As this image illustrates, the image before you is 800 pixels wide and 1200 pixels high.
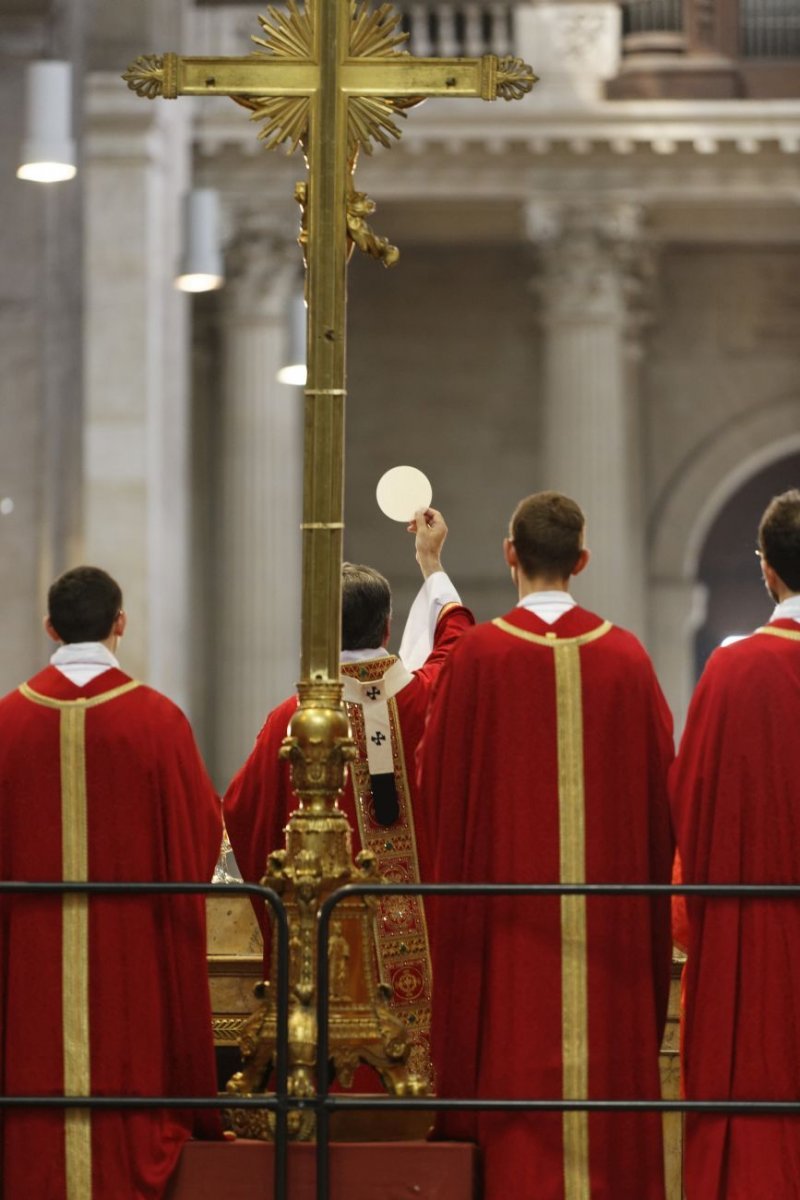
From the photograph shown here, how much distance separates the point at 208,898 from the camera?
5.67 metres

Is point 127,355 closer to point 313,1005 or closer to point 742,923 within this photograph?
point 313,1005

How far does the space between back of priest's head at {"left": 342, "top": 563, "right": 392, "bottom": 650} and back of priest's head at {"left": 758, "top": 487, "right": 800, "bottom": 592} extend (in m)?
1.03

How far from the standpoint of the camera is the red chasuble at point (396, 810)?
5.43m

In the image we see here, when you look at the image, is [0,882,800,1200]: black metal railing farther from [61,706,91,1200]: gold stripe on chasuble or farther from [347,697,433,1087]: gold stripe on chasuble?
[347,697,433,1087]: gold stripe on chasuble

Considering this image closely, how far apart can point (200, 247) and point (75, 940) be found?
29.7ft

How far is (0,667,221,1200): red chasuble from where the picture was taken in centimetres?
459

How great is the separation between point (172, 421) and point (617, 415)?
437 centimetres

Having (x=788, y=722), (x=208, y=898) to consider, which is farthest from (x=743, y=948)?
(x=208, y=898)

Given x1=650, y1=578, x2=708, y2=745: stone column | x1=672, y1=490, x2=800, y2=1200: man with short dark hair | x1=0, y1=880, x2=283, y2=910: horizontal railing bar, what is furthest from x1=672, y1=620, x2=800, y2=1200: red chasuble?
x1=650, y1=578, x2=708, y2=745: stone column

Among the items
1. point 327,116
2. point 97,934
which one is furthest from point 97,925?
point 327,116

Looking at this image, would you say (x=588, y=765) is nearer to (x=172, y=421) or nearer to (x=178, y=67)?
(x=178, y=67)

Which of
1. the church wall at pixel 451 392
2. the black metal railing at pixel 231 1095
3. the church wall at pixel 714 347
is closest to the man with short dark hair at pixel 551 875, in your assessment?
the black metal railing at pixel 231 1095

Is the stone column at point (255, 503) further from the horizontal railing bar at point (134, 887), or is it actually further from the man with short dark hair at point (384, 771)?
the horizontal railing bar at point (134, 887)

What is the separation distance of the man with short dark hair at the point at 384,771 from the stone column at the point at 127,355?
7743mm
